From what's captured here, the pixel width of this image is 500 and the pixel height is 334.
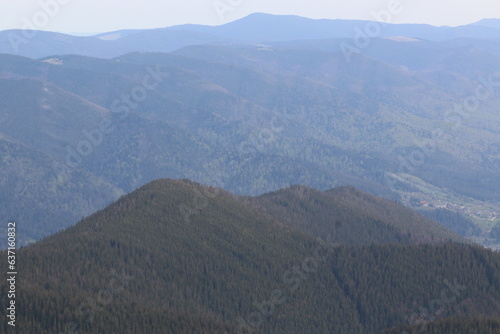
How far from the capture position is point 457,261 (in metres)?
167

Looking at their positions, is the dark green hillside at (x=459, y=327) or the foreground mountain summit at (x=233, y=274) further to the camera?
the foreground mountain summit at (x=233, y=274)

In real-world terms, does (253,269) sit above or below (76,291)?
below

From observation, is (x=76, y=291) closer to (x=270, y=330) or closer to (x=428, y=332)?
(x=270, y=330)

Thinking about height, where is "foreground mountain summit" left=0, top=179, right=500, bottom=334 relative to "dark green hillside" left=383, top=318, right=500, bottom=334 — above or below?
below

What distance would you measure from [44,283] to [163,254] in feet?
119

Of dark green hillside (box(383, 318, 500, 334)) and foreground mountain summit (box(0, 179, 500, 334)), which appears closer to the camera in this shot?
dark green hillside (box(383, 318, 500, 334))

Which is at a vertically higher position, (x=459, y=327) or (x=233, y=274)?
(x=459, y=327)

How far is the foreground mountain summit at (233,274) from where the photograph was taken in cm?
12817

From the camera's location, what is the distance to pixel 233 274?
516ft

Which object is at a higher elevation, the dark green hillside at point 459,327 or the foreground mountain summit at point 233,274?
the dark green hillside at point 459,327

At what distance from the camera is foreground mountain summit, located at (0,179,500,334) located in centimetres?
12817

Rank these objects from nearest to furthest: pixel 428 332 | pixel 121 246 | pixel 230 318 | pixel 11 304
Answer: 1. pixel 11 304
2. pixel 428 332
3. pixel 230 318
4. pixel 121 246

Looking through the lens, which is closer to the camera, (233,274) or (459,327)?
(459,327)

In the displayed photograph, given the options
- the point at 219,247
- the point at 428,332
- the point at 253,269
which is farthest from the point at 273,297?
the point at 428,332
